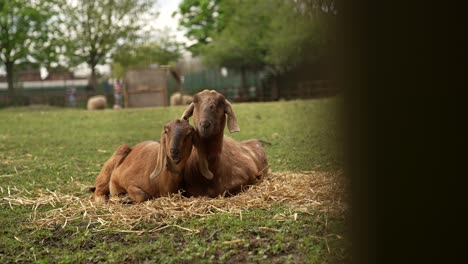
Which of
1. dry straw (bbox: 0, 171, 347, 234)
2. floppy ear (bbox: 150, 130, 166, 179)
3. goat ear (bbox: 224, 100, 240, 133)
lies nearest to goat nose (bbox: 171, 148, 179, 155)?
floppy ear (bbox: 150, 130, 166, 179)

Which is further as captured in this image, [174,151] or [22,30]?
[22,30]

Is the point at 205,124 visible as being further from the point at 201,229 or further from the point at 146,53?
the point at 146,53

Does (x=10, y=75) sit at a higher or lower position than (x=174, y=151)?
higher

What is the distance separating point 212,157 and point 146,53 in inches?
1491

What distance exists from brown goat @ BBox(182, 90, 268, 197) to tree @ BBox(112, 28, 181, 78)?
36753mm

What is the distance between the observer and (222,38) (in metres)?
34.8

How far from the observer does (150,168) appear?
5559mm

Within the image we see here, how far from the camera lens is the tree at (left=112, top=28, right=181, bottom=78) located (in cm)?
4216

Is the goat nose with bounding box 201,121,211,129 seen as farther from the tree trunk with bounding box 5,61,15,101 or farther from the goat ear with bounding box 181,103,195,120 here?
the tree trunk with bounding box 5,61,15,101

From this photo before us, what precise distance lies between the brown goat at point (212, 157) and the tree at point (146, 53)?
121 ft

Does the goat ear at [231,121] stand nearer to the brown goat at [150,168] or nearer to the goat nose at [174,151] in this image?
the brown goat at [150,168]

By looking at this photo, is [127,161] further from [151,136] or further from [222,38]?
[222,38]

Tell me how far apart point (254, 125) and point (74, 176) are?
766 cm

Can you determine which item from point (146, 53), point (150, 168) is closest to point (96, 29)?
point (146, 53)
